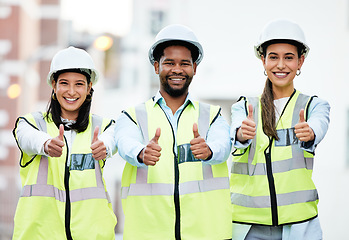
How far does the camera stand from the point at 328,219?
10.9 m

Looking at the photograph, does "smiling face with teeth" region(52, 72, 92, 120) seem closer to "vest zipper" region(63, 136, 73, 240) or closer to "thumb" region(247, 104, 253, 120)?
"vest zipper" region(63, 136, 73, 240)

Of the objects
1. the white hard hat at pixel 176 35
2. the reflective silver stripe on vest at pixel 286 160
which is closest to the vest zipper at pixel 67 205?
the white hard hat at pixel 176 35

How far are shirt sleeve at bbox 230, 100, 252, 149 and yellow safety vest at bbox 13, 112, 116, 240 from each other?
935 millimetres

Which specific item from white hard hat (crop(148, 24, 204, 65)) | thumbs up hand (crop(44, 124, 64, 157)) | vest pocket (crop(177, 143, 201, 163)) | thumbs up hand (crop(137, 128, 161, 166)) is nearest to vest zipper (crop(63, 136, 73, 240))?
thumbs up hand (crop(44, 124, 64, 157))

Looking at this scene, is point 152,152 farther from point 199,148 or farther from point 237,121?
point 237,121

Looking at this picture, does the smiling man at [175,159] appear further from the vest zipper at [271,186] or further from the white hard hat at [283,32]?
the white hard hat at [283,32]

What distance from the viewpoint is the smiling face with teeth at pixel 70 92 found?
3.88 metres

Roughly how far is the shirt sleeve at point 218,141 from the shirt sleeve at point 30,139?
1066 mm

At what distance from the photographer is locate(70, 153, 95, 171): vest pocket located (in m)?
3.74

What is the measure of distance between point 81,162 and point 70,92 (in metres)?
0.50

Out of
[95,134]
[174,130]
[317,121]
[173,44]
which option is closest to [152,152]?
[174,130]

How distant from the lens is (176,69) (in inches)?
148

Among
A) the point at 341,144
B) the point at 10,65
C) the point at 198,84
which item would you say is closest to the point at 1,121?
the point at 10,65

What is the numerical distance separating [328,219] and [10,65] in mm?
17354
